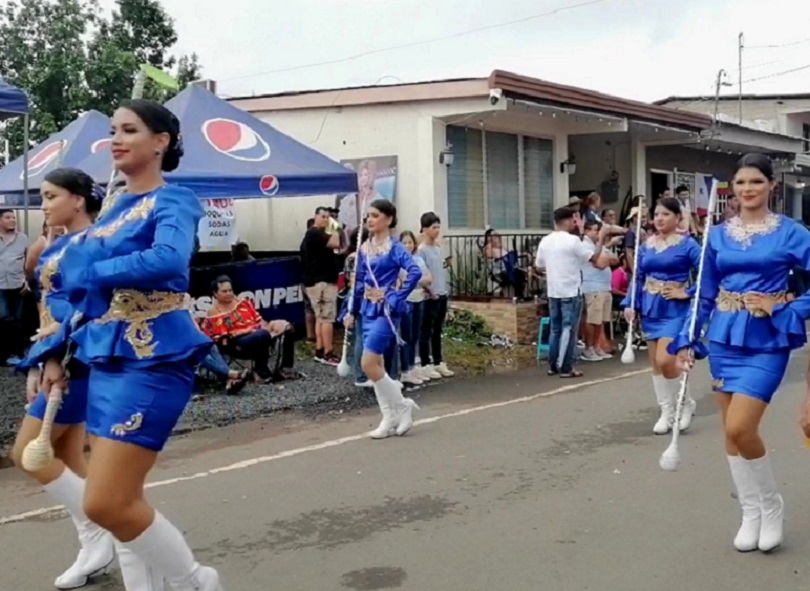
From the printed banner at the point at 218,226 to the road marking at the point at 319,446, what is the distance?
6722mm

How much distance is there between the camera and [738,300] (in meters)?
5.22

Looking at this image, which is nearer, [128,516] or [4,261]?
[128,516]

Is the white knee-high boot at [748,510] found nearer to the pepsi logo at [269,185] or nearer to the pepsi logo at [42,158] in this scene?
the pepsi logo at [269,185]

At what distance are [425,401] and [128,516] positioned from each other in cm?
702

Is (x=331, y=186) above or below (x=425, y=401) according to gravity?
above

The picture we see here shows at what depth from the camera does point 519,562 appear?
520cm

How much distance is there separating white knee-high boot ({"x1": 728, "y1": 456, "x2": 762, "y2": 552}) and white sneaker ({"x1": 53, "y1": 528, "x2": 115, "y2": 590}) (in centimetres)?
301

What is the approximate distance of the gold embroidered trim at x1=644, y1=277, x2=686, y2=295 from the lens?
831 cm

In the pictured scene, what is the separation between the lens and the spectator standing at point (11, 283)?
1255cm

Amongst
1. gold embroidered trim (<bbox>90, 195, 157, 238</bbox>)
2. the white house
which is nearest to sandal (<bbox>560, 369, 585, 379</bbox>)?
the white house

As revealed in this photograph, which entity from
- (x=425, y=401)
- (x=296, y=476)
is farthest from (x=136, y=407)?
(x=425, y=401)

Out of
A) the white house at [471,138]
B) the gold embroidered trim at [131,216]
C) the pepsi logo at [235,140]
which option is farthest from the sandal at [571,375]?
the gold embroidered trim at [131,216]

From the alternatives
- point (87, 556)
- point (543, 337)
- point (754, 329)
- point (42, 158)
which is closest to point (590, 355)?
point (543, 337)

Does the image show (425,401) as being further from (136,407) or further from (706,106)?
(706,106)
